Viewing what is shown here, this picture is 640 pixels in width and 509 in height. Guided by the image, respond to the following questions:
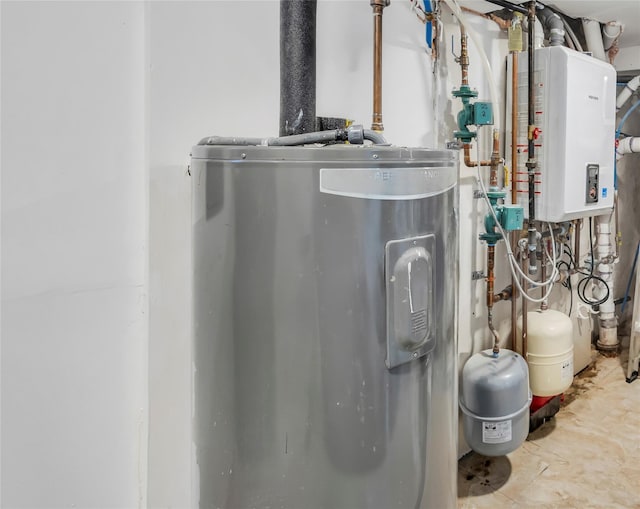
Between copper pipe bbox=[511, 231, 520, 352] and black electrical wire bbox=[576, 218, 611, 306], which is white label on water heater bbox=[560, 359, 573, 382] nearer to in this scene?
copper pipe bbox=[511, 231, 520, 352]

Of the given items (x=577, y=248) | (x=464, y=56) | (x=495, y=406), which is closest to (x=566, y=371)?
(x=495, y=406)

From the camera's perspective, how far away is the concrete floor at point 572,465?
1.89 metres

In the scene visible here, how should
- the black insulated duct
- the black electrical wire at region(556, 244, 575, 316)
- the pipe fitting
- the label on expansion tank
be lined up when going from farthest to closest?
1. the black electrical wire at region(556, 244, 575, 316)
2. the pipe fitting
3. the black insulated duct
4. the label on expansion tank

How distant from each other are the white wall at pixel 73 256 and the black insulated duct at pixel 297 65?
1.09 feet

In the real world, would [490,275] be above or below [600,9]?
below

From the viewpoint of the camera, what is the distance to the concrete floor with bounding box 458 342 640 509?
6.20 ft

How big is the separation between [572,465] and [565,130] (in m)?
1.44

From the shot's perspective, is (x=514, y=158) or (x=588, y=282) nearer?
(x=514, y=158)

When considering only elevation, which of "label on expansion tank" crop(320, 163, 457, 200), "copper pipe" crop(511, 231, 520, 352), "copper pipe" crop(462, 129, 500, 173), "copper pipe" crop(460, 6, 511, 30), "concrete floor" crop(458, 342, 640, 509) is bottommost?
"concrete floor" crop(458, 342, 640, 509)

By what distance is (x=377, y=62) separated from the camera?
1.49m

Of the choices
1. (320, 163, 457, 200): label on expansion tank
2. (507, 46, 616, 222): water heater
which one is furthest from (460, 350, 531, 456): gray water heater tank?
(320, 163, 457, 200): label on expansion tank

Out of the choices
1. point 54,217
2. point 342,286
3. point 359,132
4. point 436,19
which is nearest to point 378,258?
point 342,286

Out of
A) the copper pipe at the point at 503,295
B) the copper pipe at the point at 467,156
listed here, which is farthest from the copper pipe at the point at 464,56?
the copper pipe at the point at 503,295

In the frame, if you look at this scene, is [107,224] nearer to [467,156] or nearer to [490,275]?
[467,156]
